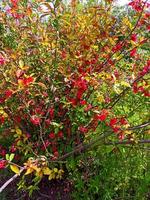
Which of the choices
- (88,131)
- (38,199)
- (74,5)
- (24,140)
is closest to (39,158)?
(24,140)

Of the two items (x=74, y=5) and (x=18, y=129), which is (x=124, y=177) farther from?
(x=74, y=5)

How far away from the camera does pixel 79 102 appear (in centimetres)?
302

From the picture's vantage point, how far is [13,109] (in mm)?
3217

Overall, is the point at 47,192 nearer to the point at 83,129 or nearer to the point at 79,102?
the point at 83,129

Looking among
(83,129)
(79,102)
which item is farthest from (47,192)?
(79,102)

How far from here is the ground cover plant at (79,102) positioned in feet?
9.71

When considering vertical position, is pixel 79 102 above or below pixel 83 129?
above

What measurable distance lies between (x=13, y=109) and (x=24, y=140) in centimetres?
28

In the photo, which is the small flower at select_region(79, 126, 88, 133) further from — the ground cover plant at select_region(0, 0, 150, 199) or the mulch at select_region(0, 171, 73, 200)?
the mulch at select_region(0, 171, 73, 200)

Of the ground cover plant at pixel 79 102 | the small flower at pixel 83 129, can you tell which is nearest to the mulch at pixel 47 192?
the ground cover plant at pixel 79 102

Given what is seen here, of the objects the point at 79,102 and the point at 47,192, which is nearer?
the point at 79,102

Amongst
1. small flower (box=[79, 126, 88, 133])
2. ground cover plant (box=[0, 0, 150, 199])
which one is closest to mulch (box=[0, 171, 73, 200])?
ground cover plant (box=[0, 0, 150, 199])

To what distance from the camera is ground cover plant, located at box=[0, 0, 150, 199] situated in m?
2.96

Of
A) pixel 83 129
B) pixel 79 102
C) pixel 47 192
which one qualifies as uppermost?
pixel 79 102
